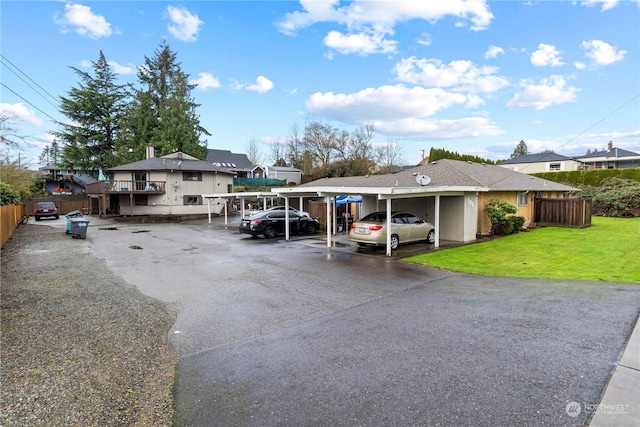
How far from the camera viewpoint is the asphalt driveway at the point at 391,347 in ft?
10.5

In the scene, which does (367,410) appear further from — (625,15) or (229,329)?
(625,15)

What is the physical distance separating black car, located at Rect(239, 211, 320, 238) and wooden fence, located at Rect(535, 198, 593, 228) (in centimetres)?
1364

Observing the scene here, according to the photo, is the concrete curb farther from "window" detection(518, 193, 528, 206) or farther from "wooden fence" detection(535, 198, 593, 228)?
"wooden fence" detection(535, 198, 593, 228)

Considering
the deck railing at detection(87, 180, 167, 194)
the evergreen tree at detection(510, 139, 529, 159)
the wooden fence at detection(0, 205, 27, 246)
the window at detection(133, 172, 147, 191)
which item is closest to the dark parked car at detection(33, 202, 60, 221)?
the deck railing at detection(87, 180, 167, 194)

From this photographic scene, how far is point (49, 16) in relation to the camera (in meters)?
15.1

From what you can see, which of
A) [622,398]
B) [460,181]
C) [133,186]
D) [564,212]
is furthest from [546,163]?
[622,398]

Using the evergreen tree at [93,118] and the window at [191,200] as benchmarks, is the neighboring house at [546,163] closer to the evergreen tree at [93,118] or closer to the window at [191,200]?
the window at [191,200]

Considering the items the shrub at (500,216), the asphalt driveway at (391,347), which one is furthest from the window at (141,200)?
the shrub at (500,216)

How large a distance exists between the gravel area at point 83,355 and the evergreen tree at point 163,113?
122 feet

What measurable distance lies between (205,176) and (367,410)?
1379 inches

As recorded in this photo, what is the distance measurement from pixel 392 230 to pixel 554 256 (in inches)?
219

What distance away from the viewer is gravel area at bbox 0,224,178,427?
130 inches

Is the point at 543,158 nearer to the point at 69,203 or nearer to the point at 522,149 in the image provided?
the point at 522,149

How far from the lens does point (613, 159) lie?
5500 cm
